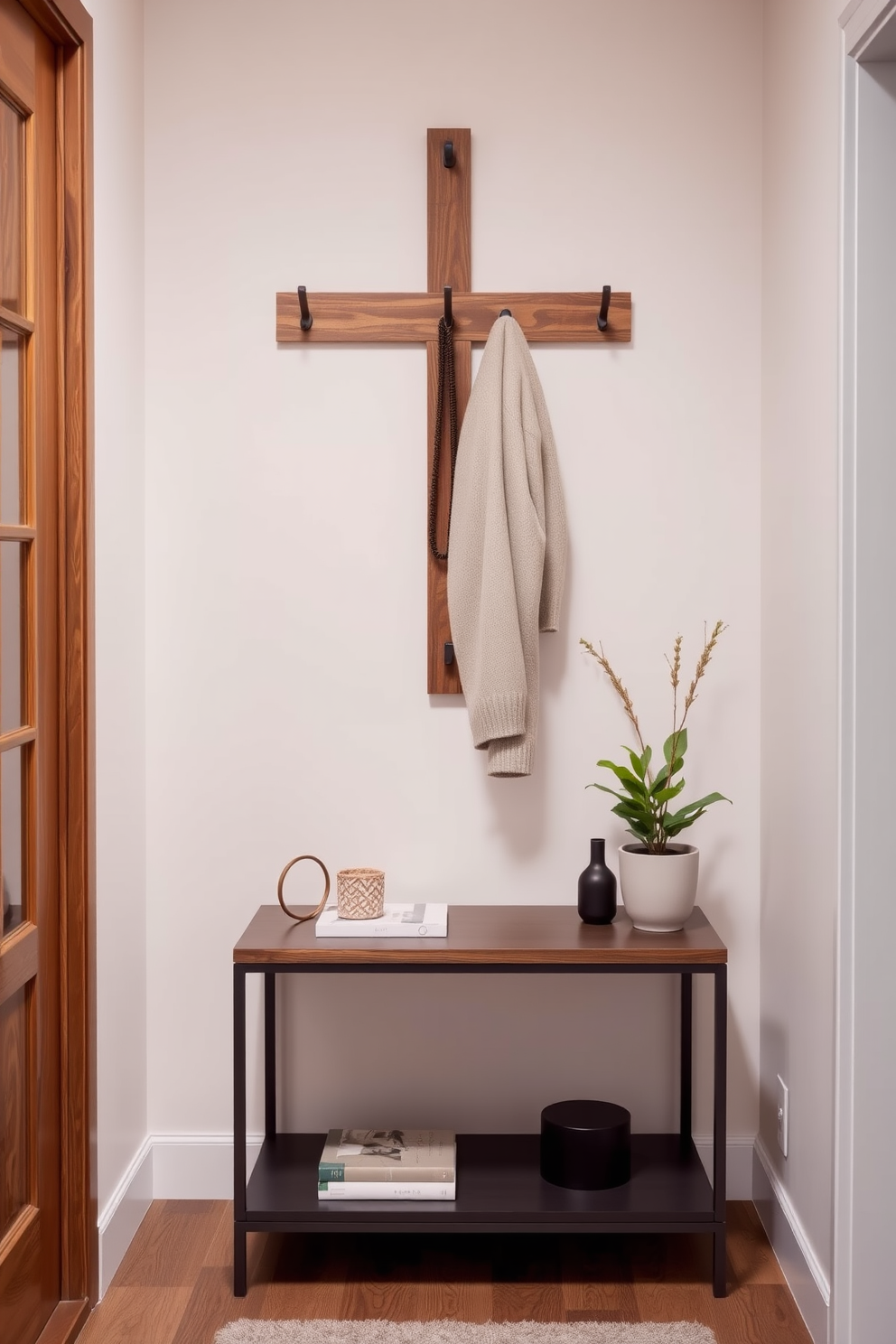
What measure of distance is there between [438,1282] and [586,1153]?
351 mm

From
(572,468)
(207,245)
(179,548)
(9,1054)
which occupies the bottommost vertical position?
(9,1054)

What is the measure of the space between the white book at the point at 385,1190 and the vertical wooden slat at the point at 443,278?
933 mm

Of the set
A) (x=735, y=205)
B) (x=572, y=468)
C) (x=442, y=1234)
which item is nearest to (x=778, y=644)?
(x=572, y=468)

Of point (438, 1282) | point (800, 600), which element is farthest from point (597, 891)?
point (438, 1282)

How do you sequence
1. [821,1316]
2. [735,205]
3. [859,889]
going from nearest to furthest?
1. [859,889]
2. [821,1316]
3. [735,205]

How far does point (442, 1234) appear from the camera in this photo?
2256 millimetres

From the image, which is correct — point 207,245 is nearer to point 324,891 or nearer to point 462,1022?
point 324,891

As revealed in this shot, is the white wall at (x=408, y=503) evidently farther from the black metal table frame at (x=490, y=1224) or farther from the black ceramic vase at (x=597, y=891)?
the black metal table frame at (x=490, y=1224)

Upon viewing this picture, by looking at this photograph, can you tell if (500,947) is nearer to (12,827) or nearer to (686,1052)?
(686,1052)

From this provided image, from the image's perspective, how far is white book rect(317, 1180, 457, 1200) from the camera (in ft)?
6.83

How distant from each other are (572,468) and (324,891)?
1.00m

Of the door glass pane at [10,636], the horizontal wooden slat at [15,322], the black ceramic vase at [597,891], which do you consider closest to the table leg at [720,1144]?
the black ceramic vase at [597,891]

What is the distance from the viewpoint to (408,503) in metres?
2.39

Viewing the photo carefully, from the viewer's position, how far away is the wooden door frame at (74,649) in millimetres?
1943
